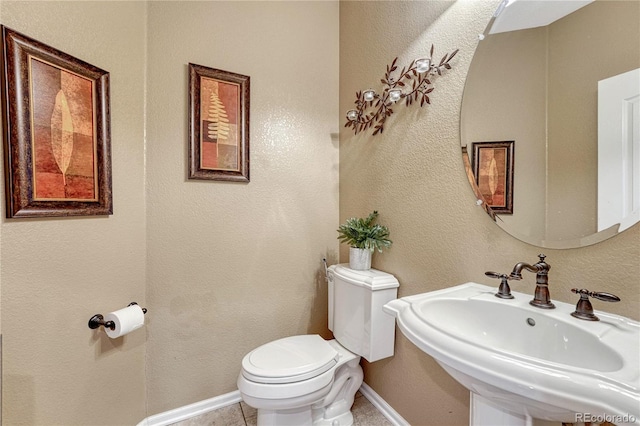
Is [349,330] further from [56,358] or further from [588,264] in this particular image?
[56,358]

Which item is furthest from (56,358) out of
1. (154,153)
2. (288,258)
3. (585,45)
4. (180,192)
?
(585,45)

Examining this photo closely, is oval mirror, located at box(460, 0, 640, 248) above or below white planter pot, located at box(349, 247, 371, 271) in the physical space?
above

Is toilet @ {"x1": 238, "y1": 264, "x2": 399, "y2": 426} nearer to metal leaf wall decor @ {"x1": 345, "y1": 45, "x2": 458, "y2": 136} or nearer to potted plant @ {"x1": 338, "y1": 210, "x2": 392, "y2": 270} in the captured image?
potted plant @ {"x1": 338, "y1": 210, "x2": 392, "y2": 270}

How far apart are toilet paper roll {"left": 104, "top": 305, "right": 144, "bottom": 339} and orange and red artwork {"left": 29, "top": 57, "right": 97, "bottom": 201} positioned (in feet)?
1.73

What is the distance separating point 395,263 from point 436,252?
27cm

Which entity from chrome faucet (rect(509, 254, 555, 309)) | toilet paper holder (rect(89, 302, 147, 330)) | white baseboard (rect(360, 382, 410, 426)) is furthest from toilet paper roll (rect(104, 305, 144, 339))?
chrome faucet (rect(509, 254, 555, 309))

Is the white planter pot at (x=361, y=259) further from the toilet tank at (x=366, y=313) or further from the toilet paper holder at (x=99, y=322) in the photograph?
the toilet paper holder at (x=99, y=322)

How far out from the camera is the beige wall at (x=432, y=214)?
0.87m

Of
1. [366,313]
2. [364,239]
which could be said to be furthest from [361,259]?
[366,313]

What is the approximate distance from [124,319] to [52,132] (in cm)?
82

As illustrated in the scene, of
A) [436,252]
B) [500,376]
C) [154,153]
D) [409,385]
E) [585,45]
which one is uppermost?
[585,45]

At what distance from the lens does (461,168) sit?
1.17m

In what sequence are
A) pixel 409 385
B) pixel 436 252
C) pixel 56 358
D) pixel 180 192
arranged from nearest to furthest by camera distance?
Answer: pixel 56 358, pixel 436 252, pixel 409 385, pixel 180 192

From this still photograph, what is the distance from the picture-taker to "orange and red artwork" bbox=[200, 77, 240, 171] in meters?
1.57
